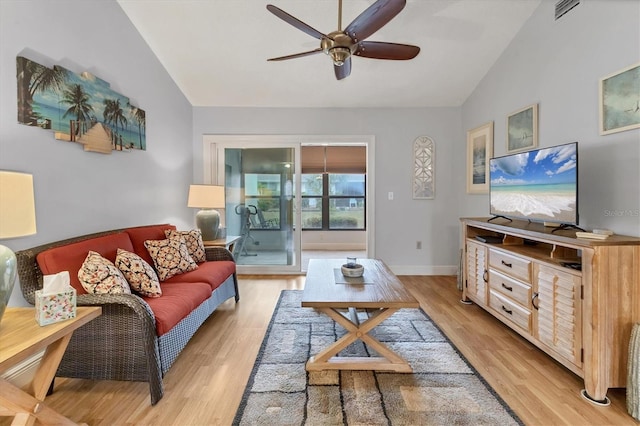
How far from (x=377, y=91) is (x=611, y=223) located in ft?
9.29

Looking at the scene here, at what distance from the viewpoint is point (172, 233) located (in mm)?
3068

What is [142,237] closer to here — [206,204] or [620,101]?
[206,204]

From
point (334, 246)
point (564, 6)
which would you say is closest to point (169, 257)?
point (564, 6)

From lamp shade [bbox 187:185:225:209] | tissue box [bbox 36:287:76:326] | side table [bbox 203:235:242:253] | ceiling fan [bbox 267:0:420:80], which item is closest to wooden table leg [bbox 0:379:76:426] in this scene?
tissue box [bbox 36:287:76:326]

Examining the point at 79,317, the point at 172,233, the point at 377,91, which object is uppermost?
the point at 377,91

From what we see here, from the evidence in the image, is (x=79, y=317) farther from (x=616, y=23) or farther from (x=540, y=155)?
(x=616, y=23)

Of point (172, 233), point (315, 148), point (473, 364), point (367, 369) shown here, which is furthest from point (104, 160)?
point (315, 148)

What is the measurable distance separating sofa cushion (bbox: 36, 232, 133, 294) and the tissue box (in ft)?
1.73

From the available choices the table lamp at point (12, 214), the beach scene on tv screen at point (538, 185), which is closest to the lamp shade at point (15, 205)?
the table lamp at point (12, 214)

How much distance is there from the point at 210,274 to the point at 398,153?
304 cm

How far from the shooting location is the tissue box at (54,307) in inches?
55.3

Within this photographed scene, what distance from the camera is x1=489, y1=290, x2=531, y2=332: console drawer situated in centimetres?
237

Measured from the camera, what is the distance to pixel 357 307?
6.19 feet

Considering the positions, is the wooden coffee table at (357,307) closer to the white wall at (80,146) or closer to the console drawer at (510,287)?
the console drawer at (510,287)
